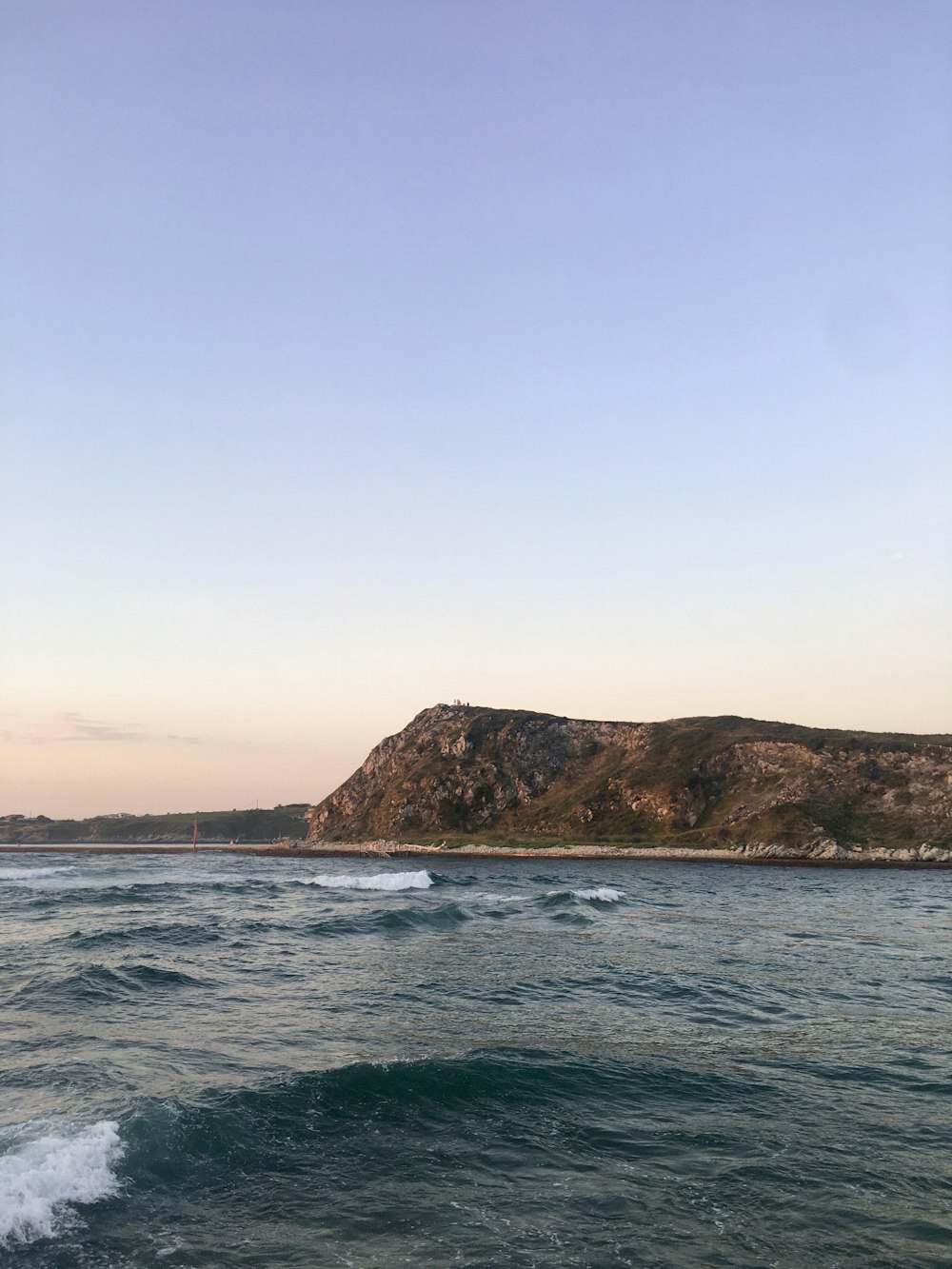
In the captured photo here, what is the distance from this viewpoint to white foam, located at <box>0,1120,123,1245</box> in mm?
10336

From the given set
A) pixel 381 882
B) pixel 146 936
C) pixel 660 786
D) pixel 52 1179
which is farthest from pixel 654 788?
pixel 52 1179

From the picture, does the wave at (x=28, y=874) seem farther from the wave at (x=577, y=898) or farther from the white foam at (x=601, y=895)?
the white foam at (x=601, y=895)

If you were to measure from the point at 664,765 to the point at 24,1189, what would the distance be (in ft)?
Result: 508

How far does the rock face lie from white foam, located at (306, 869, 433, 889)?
6518 cm

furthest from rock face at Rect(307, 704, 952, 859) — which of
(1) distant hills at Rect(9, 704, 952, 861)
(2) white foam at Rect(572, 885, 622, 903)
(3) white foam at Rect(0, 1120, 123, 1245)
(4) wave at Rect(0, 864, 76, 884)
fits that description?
(3) white foam at Rect(0, 1120, 123, 1245)

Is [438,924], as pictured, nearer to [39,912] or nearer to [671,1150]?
[39,912]

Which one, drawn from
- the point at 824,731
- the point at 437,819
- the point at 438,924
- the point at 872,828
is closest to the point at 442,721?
the point at 437,819

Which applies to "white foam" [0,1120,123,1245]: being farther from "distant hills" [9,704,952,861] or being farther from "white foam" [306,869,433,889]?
"distant hills" [9,704,952,861]

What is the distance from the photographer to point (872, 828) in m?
121

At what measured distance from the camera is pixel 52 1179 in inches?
446

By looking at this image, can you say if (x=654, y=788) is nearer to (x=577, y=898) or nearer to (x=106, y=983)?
(x=577, y=898)

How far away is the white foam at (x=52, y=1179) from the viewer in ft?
33.9

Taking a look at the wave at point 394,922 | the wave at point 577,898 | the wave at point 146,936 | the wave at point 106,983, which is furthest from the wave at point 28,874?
the wave at point 106,983

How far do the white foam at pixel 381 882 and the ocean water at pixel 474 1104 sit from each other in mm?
38734
